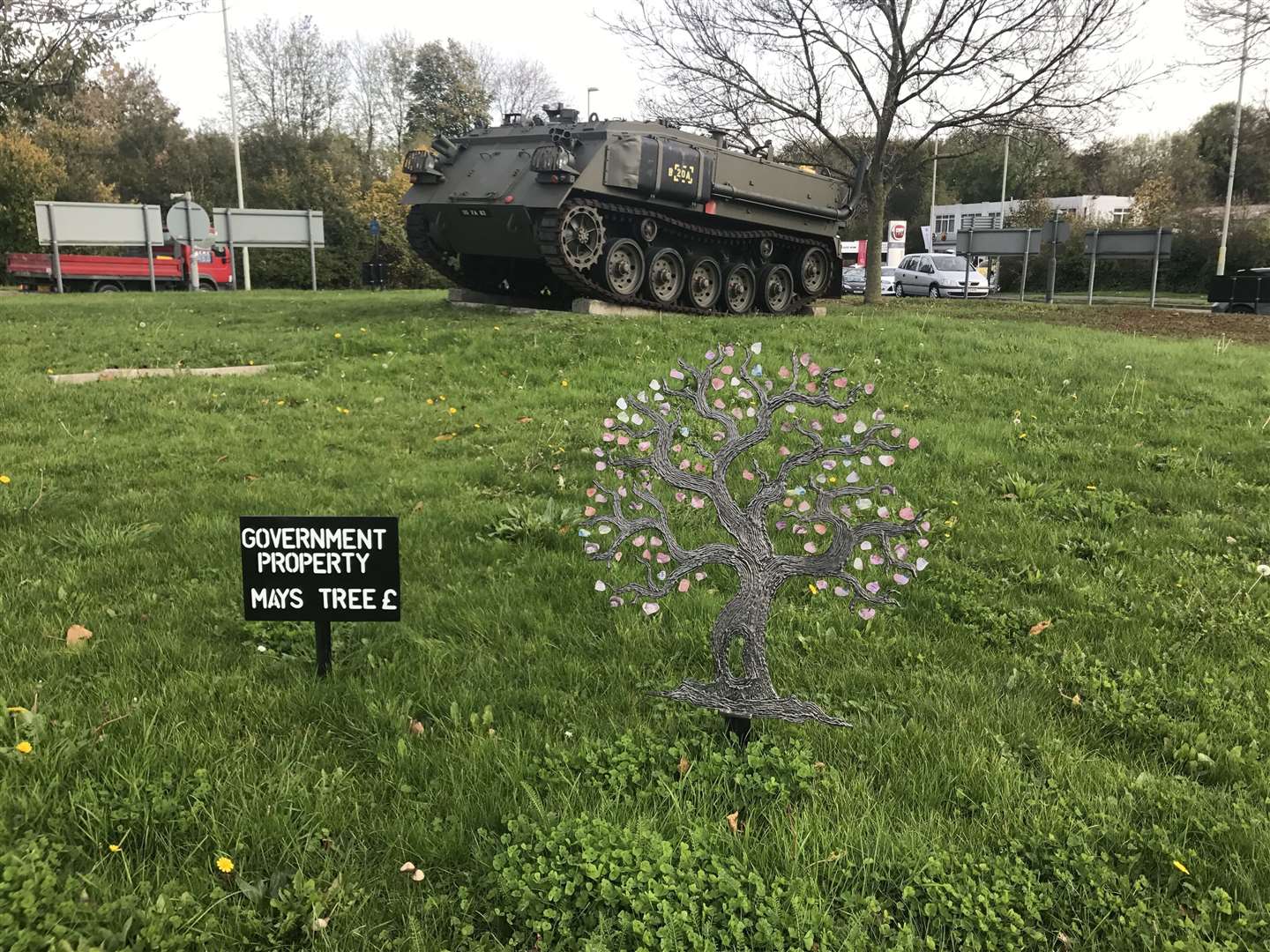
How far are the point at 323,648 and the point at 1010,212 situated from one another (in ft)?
165

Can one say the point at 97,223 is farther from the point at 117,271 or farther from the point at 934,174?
the point at 934,174

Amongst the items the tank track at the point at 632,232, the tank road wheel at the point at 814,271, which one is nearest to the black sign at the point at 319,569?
the tank track at the point at 632,232

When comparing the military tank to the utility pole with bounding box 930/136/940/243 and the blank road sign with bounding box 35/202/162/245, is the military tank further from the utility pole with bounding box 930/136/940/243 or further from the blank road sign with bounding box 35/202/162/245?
the blank road sign with bounding box 35/202/162/245

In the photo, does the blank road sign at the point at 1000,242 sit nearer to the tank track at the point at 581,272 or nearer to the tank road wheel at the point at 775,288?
the tank track at the point at 581,272

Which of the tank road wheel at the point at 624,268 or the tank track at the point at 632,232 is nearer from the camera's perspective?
the tank track at the point at 632,232

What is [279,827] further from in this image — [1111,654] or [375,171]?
[375,171]

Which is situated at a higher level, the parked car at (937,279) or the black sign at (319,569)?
the parked car at (937,279)

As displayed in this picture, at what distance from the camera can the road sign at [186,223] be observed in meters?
21.8

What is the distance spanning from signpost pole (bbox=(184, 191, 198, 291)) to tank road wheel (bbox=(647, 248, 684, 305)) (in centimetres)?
1417

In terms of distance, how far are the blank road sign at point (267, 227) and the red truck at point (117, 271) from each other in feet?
8.75

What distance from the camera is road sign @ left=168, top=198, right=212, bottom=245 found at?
21.8 metres

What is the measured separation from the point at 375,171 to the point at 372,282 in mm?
15424

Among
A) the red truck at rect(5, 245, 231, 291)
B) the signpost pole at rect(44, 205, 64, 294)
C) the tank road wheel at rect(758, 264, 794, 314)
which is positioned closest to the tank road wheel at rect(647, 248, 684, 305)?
the tank road wheel at rect(758, 264, 794, 314)

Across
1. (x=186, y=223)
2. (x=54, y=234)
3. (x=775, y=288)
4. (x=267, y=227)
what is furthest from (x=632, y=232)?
(x=54, y=234)
